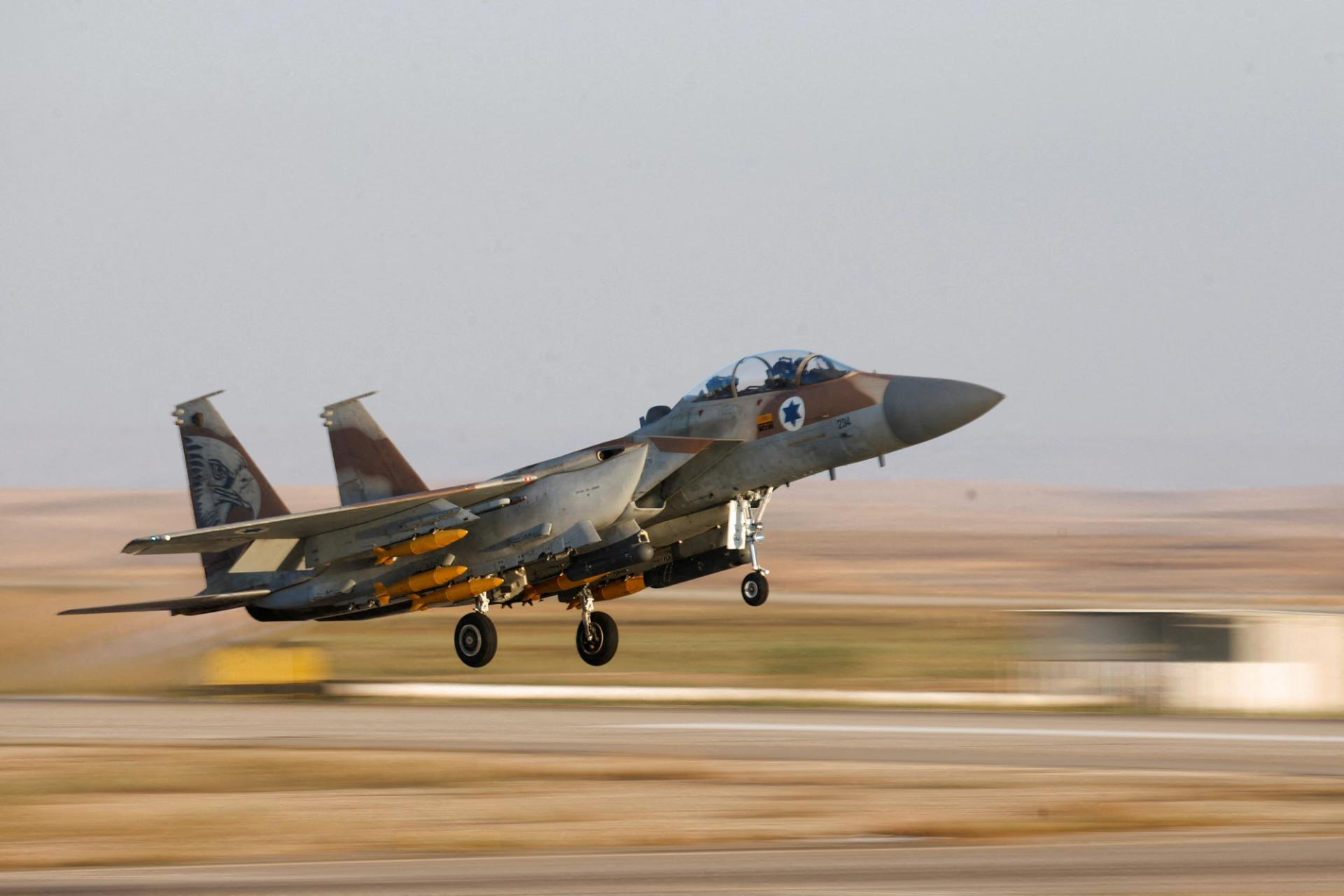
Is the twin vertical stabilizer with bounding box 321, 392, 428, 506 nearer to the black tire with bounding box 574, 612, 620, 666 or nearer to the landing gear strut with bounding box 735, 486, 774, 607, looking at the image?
the black tire with bounding box 574, 612, 620, 666

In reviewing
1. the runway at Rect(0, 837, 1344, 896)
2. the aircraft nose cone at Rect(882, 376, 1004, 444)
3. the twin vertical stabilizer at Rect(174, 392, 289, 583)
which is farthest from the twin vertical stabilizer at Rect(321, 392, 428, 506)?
the runway at Rect(0, 837, 1344, 896)

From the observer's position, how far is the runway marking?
25656 mm

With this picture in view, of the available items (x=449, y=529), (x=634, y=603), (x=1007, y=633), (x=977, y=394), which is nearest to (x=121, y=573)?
(x=634, y=603)

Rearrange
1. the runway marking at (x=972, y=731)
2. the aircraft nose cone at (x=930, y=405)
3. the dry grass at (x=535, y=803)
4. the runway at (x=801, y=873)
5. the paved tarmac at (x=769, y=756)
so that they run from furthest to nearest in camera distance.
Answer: the runway marking at (x=972, y=731)
the aircraft nose cone at (x=930, y=405)
the dry grass at (x=535, y=803)
the paved tarmac at (x=769, y=756)
the runway at (x=801, y=873)

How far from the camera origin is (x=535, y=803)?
760 inches

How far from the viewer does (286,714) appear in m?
28.9

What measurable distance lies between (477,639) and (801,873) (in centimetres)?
1068

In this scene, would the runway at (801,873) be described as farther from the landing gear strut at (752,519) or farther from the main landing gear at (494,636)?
the main landing gear at (494,636)

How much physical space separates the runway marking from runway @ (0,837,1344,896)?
8983 mm

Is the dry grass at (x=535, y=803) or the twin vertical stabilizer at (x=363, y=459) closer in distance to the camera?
the dry grass at (x=535, y=803)

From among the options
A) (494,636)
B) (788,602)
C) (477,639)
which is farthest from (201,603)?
(788,602)

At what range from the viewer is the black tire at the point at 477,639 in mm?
25094

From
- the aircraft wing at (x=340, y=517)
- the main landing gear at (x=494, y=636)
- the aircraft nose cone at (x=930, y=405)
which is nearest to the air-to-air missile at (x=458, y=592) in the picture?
the main landing gear at (x=494, y=636)

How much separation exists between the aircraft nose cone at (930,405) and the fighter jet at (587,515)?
20 millimetres
